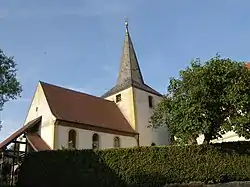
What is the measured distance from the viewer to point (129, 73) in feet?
155

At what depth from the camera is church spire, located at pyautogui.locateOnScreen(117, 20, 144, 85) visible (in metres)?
47.0

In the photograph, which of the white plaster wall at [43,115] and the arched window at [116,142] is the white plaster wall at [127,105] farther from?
the white plaster wall at [43,115]

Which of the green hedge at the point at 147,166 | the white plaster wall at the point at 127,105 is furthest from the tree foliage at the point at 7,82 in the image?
the white plaster wall at the point at 127,105

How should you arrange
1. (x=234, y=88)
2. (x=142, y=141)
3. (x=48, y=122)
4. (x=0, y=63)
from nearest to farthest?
(x=234, y=88) → (x=0, y=63) → (x=48, y=122) → (x=142, y=141)

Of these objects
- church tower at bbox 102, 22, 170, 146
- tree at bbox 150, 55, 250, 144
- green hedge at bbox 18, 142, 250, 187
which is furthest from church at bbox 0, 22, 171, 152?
tree at bbox 150, 55, 250, 144

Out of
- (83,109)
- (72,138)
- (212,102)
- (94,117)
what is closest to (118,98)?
(94,117)

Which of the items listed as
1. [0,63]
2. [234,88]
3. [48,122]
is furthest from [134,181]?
[48,122]

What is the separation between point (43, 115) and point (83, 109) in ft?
14.9

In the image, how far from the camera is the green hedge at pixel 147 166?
23.3 metres

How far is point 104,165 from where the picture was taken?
2402cm

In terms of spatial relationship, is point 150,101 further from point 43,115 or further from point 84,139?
point 43,115

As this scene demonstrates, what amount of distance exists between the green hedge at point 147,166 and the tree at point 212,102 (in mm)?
1213

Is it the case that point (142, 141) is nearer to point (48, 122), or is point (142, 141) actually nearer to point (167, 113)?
point (48, 122)

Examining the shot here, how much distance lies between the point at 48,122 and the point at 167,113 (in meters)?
13.5
